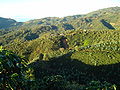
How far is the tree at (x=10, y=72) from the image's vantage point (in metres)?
17.6

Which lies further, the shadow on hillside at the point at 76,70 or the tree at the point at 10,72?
the shadow on hillside at the point at 76,70

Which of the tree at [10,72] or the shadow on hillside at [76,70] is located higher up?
the tree at [10,72]

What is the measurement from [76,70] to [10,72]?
6072 centimetres

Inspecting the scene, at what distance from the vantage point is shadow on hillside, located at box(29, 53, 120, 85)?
69.6m

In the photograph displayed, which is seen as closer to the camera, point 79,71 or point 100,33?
point 79,71

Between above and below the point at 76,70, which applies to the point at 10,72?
above

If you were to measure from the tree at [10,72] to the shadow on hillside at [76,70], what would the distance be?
149 ft

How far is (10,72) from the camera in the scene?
18391 mm

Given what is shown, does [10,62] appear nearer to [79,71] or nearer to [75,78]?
[75,78]

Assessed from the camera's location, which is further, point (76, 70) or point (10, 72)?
point (76, 70)

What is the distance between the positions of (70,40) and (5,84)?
130 metres

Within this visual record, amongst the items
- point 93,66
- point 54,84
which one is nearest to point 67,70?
point 93,66

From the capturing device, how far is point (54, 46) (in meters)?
138

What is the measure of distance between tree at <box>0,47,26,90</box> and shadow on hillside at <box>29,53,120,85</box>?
45.4m
